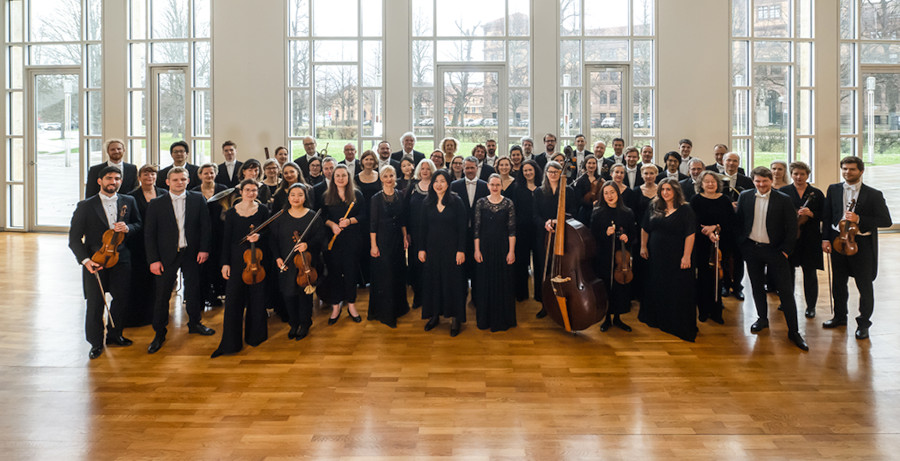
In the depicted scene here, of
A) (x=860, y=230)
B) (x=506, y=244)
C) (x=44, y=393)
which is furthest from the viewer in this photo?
(x=506, y=244)

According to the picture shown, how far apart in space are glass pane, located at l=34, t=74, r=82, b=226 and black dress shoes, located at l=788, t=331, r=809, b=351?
10906mm

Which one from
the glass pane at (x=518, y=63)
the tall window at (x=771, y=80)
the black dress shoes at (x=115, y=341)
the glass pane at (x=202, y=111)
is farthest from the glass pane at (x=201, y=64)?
the tall window at (x=771, y=80)

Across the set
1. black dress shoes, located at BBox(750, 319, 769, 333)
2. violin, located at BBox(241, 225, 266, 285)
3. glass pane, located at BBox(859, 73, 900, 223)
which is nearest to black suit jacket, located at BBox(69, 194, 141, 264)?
violin, located at BBox(241, 225, 266, 285)

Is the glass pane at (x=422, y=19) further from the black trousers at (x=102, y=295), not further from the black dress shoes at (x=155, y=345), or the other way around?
the black dress shoes at (x=155, y=345)

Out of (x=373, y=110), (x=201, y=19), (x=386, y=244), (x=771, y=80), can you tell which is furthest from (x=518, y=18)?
(x=386, y=244)

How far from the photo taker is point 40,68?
1083cm

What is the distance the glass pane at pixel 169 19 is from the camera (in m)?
10.2

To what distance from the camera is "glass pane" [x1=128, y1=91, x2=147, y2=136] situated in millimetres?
10383

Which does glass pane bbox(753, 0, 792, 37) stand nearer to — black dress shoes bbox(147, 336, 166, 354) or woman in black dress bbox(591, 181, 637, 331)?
woman in black dress bbox(591, 181, 637, 331)

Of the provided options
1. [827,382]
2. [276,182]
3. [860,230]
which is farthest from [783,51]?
[276,182]

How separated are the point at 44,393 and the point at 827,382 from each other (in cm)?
491

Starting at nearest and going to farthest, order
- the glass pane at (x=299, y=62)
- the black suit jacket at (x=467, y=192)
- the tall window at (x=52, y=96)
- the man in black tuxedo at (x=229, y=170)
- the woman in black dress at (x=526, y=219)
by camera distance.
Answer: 1. the black suit jacket at (x=467, y=192)
2. the woman in black dress at (x=526, y=219)
3. the man in black tuxedo at (x=229, y=170)
4. the glass pane at (x=299, y=62)
5. the tall window at (x=52, y=96)

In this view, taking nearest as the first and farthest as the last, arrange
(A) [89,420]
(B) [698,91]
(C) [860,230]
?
(A) [89,420], (C) [860,230], (B) [698,91]

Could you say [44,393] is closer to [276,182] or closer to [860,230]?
[276,182]
